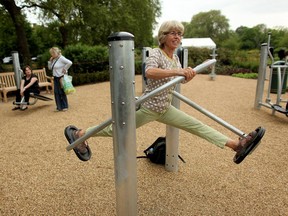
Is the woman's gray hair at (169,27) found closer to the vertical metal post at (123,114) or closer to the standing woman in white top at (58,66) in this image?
the vertical metal post at (123,114)

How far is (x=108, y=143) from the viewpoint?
4.07m

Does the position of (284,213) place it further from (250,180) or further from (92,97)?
(92,97)

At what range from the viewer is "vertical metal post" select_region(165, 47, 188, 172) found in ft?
9.04

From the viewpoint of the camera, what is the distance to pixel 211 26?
66.8 meters

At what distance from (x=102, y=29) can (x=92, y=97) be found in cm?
813

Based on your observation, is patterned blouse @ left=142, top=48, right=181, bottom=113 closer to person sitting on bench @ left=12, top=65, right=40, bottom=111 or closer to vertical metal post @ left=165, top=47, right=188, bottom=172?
vertical metal post @ left=165, top=47, right=188, bottom=172

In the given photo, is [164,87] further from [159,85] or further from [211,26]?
[211,26]

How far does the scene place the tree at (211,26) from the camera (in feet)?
213

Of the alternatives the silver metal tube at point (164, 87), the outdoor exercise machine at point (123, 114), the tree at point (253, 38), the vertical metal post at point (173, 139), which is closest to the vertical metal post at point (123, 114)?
the outdoor exercise machine at point (123, 114)

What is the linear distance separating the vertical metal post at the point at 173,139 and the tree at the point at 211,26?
2551 inches

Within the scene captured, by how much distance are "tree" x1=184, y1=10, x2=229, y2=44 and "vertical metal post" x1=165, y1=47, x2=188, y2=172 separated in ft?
213

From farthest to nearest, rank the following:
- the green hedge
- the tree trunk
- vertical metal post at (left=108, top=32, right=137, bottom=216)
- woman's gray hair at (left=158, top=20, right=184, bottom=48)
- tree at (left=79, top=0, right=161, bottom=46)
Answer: tree at (left=79, top=0, right=161, bottom=46), the green hedge, the tree trunk, woman's gray hair at (left=158, top=20, right=184, bottom=48), vertical metal post at (left=108, top=32, right=137, bottom=216)

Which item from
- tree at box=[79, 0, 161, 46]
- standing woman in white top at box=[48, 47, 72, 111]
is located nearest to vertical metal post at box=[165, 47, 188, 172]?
standing woman in white top at box=[48, 47, 72, 111]

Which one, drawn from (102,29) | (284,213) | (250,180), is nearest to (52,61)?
(250,180)
